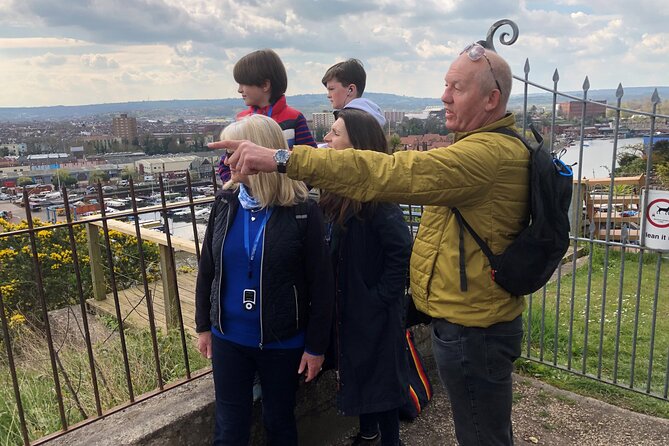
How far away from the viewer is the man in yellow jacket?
1484 mm

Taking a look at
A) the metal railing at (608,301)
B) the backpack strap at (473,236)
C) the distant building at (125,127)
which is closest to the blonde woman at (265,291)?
the backpack strap at (473,236)

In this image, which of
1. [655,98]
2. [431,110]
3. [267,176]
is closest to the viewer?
[267,176]

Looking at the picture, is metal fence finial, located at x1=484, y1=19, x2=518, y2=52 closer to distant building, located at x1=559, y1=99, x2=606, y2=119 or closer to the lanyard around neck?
distant building, located at x1=559, y1=99, x2=606, y2=119

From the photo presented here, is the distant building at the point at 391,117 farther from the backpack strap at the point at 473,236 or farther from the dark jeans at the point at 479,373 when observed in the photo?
the dark jeans at the point at 479,373

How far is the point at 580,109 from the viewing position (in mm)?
3137

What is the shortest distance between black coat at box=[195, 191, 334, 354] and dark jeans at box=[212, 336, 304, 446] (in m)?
0.10

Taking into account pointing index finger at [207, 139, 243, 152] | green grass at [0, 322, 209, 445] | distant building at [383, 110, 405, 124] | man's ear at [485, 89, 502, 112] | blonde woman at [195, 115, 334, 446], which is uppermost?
man's ear at [485, 89, 502, 112]

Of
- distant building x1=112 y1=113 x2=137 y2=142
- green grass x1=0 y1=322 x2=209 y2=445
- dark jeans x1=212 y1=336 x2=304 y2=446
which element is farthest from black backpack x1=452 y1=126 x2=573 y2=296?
distant building x1=112 y1=113 x2=137 y2=142

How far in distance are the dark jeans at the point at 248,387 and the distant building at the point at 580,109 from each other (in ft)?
7.41

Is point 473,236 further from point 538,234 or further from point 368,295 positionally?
point 368,295

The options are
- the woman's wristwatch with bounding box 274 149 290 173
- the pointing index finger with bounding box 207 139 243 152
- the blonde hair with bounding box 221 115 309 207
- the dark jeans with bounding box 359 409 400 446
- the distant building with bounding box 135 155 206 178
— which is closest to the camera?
the woman's wristwatch with bounding box 274 149 290 173

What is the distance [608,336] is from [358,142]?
452cm

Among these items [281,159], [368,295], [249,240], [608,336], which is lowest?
[608,336]

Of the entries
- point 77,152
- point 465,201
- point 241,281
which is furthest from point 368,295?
point 77,152
